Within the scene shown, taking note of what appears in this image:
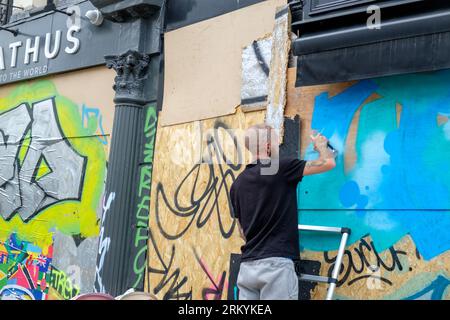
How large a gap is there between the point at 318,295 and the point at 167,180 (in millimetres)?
2339

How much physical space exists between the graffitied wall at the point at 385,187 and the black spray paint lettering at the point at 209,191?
92cm

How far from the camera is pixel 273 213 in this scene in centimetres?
444

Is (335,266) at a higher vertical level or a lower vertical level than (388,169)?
lower

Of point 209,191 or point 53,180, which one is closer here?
point 209,191

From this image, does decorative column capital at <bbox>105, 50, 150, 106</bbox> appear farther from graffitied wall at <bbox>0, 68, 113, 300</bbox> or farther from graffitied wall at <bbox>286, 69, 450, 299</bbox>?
graffitied wall at <bbox>286, 69, 450, 299</bbox>

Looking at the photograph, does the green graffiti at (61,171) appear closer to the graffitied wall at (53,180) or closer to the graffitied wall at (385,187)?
the graffitied wall at (53,180)

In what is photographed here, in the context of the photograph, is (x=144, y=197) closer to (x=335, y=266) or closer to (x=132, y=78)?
(x=132, y=78)

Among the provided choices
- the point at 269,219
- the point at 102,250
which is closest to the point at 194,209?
the point at 102,250

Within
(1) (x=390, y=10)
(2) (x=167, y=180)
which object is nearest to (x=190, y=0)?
(2) (x=167, y=180)

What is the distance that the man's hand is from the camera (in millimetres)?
4570

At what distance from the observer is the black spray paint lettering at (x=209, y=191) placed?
6.20m

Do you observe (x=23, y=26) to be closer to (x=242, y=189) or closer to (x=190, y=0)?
(x=190, y=0)

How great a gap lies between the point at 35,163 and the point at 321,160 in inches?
211

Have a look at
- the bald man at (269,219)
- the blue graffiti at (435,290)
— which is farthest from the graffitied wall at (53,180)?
the blue graffiti at (435,290)
